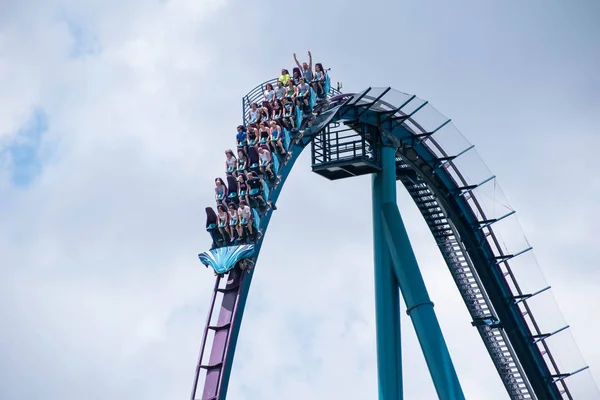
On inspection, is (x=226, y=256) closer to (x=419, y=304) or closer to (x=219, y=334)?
(x=219, y=334)

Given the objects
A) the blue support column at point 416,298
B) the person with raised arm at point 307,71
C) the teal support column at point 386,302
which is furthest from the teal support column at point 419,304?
the person with raised arm at point 307,71

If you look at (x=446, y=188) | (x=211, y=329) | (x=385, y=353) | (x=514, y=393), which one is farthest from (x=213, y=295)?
(x=514, y=393)

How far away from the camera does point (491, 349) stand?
3166 centimetres

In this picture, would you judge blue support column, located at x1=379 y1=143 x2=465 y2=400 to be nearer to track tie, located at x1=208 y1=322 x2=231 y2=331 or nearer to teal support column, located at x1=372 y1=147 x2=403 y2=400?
teal support column, located at x1=372 y1=147 x2=403 y2=400

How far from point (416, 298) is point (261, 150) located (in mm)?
5267

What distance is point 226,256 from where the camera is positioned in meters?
23.4

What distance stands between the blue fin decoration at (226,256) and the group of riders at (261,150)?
385mm

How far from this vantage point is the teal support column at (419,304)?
2681 centimetres

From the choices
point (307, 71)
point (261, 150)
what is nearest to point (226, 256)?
point (261, 150)

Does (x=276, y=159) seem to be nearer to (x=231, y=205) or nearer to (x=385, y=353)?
(x=231, y=205)

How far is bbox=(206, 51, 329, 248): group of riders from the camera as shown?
24.0m

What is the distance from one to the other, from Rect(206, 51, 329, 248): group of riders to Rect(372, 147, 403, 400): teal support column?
296cm

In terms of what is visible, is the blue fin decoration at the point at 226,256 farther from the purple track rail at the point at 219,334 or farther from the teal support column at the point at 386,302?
the teal support column at the point at 386,302

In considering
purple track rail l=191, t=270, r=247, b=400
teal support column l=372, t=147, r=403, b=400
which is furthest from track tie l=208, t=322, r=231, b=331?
teal support column l=372, t=147, r=403, b=400
